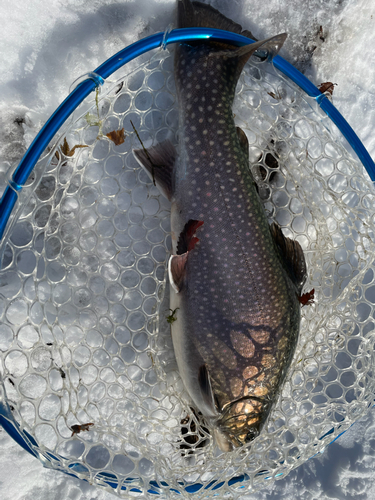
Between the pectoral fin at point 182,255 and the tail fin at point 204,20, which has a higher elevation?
the tail fin at point 204,20

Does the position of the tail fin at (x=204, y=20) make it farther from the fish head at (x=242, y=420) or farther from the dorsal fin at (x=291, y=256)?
the fish head at (x=242, y=420)

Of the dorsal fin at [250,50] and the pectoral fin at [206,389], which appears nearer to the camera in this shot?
the dorsal fin at [250,50]

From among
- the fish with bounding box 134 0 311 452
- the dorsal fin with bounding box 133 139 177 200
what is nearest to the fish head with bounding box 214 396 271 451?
the fish with bounding box 134 0 311 452

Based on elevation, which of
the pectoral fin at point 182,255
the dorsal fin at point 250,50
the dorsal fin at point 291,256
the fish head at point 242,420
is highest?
the dorsal fin at point 250,50

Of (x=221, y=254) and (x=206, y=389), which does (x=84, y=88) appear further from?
(x=206, y=389)

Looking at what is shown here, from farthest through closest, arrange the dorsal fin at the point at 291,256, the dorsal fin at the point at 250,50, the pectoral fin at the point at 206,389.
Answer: the dorsal fin at the point at 291,256 < the pectoral fin at the point at 206,389 < the dorsal fin at the point at 250,50

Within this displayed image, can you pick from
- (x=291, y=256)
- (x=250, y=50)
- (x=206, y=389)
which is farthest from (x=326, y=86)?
(x=206, y=389)

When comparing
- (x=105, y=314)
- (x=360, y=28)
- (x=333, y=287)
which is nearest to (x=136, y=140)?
(x=105, y=314)

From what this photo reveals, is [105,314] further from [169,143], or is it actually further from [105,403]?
[169,143]

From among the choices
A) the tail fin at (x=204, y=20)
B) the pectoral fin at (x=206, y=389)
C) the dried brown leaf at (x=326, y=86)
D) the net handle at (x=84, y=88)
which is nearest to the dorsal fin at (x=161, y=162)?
the net handle at (x=84, y=88)
